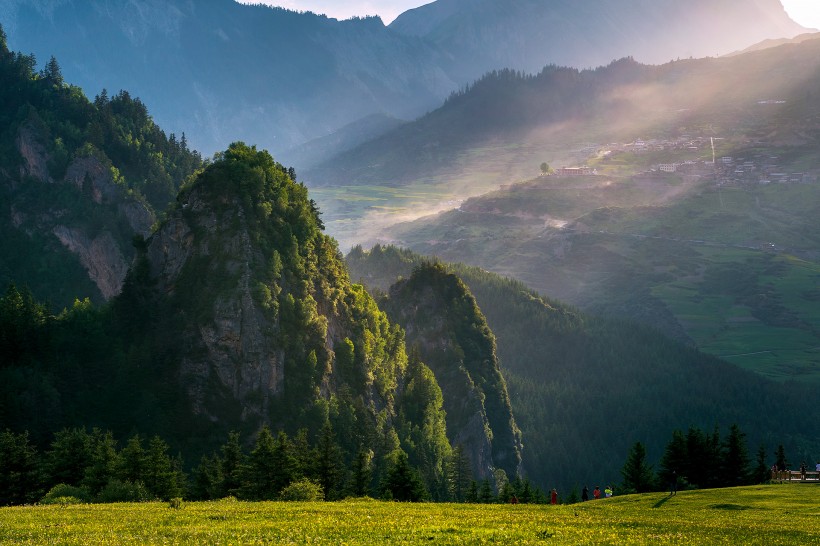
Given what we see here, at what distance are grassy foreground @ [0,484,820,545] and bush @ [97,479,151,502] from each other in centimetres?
2090

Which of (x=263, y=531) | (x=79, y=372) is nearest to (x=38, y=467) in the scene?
(x=79, y=372)

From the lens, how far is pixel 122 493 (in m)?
89.6

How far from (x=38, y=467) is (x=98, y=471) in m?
13.5

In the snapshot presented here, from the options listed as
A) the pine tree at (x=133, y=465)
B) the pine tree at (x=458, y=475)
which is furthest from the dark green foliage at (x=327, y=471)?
the pine tree at (x=458, y=475)

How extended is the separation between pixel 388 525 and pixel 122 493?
47.0 meters

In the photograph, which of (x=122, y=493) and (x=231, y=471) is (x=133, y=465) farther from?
(x=231, y=471)

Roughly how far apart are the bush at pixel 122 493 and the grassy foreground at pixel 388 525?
2090 centimetres

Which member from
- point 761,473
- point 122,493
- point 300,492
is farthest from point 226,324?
point 761,473

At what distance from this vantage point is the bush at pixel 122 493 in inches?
3492

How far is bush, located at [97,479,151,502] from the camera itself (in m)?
88.7

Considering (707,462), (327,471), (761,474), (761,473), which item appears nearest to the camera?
(327,471)

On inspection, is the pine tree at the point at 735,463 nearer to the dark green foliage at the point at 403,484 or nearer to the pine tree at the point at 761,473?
the pine tree at the point at 761,473

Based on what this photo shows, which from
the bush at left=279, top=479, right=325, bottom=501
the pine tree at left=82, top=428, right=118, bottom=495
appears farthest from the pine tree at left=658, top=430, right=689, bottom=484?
the pine tree at left=82, top=428, right=118, bottom=495

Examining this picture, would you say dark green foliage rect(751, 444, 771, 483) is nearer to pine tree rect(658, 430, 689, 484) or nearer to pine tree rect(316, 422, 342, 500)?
pine tree rect(658, 430, 689, 484)
